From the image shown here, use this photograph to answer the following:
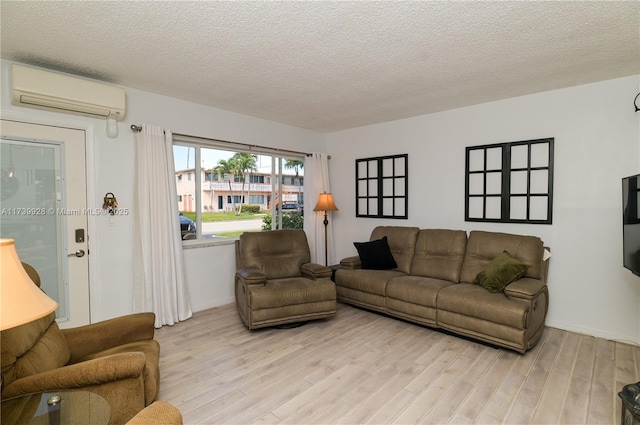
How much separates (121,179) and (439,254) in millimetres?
3714

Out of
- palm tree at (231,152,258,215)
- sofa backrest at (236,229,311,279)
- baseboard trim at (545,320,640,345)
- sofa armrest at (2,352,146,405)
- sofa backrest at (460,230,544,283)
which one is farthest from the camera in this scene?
palm tree at (231,152,258,215)

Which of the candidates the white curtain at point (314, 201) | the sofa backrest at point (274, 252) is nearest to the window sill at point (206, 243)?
the sofa backrest at point (274, 252)

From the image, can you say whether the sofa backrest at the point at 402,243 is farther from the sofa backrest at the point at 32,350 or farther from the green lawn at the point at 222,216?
the sofa backrest at the point at 32,350

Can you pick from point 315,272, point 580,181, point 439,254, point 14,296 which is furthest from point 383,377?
point 580,181

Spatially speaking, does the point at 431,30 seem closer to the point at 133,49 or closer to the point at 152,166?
the point at 133,49

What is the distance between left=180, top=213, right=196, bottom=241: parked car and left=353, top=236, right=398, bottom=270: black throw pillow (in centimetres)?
220

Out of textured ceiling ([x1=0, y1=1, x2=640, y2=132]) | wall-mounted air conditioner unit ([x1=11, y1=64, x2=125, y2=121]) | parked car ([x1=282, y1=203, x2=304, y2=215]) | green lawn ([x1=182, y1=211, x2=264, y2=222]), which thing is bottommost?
green lawn ([x1=182, y1=211, x2=264, y2=222])

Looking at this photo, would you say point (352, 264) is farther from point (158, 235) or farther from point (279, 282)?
point (158, 235)

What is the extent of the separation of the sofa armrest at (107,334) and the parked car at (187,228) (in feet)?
5.93

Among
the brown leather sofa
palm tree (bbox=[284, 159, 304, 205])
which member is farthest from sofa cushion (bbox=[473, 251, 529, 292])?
palm tree (bbox=[284, 159, 304, 205])

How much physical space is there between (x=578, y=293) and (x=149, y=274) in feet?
15.0

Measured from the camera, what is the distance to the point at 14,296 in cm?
108

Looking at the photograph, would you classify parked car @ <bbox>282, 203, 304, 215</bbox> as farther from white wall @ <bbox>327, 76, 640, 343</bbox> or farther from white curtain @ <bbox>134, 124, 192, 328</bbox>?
white wall @ <bbox>327, 76, 640, 343</bbox>

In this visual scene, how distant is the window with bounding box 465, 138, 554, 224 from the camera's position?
11.6 feet
